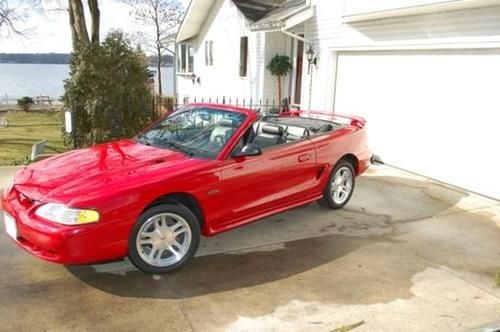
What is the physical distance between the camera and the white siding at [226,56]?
48.2ft

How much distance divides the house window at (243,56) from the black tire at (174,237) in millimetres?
11792

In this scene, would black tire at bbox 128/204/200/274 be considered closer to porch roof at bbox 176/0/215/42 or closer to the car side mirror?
the car side mirror

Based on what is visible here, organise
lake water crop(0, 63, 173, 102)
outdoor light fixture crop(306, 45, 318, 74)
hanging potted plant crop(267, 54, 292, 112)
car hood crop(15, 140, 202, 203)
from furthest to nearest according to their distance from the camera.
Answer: lake water crop(0, 63, 173, 102) < hanging potted plant crop(267, 54, 292, 112) < outdoor light fixture crop(306, 45, 318, 74) < car hood crop(15, 140, 202, 203)

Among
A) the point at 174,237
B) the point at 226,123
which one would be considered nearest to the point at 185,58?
the point at 226,123

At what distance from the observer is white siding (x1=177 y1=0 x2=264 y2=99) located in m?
14.7

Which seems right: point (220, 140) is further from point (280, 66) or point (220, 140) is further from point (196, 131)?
point (280, 66)

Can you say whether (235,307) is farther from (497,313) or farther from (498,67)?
(498,67)

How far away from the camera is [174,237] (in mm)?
4109

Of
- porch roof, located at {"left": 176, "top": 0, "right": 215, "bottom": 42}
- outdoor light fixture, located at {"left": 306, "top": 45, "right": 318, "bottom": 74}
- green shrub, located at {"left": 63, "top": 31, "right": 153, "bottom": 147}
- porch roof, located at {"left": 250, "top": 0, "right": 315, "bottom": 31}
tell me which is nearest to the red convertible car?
green shrub, located at {"left": 63, "top": 31, "right": 153, "bottom": 147}

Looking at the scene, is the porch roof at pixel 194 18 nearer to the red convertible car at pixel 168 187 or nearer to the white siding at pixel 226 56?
the white siding at pixel 226 56

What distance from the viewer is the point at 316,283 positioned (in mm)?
4039

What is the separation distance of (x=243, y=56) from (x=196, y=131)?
11111 mm

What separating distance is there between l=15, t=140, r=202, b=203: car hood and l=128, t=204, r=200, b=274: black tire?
0.29 metres

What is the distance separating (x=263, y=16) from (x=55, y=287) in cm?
1219
